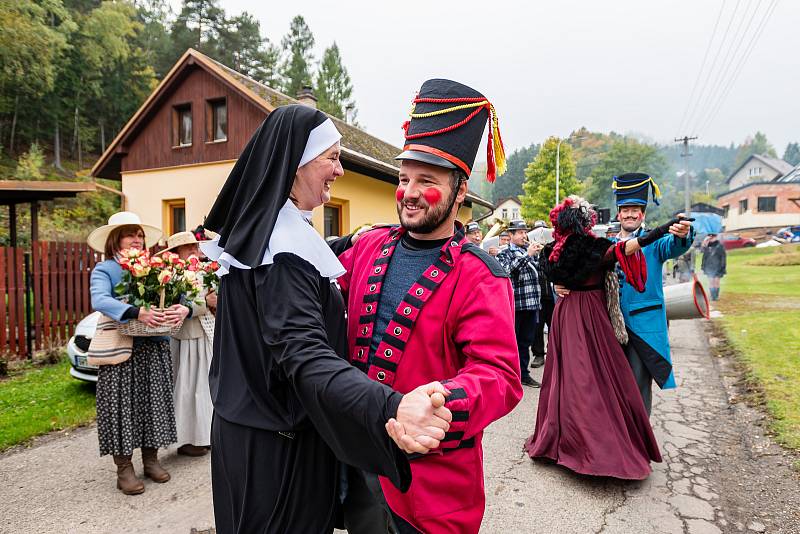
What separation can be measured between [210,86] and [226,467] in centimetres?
1656

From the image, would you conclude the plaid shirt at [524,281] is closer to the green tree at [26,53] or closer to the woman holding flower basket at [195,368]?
the woman holding flower basket at [195,368]

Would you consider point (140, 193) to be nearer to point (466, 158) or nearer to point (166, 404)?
point (166, 404)

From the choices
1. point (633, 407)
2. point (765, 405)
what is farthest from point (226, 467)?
point (765, 405)

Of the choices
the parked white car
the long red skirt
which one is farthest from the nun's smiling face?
the parked white car

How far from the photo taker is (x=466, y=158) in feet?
6.18

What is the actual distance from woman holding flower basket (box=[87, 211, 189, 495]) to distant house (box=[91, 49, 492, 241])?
10.5 metres

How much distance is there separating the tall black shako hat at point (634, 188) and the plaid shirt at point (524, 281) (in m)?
2.87

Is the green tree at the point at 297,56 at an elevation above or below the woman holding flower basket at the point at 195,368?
above

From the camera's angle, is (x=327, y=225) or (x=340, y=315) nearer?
(x=340, y=315)

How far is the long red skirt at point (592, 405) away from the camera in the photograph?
375 cm

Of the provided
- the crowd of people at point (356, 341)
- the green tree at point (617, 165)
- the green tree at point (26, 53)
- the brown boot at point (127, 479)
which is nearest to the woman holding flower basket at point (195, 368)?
the brown boot at point (127, 479)

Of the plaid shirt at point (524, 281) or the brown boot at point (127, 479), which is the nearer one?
the brown boot at point (127, 479)

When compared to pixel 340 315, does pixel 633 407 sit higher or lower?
lower

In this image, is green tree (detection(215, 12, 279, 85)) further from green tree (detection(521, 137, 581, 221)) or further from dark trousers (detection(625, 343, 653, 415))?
dark trousers (detection(625, 343, 653, 415))
